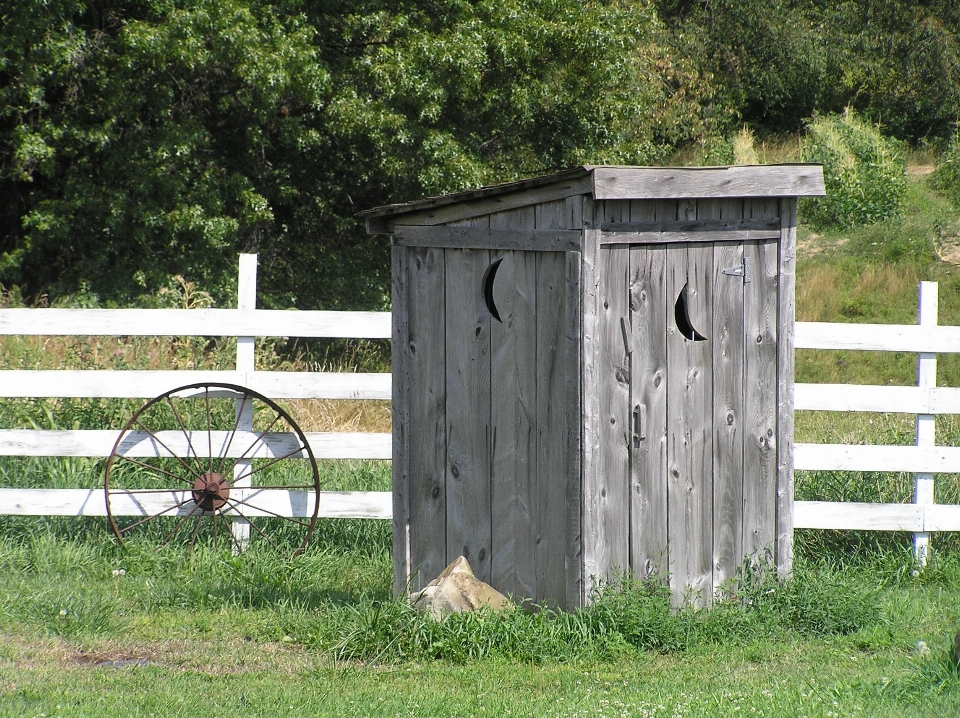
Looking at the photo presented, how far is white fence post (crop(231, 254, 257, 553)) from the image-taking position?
6.29 metres

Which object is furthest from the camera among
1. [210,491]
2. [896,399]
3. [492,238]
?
[210,491]

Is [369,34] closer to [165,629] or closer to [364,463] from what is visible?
[364,463]

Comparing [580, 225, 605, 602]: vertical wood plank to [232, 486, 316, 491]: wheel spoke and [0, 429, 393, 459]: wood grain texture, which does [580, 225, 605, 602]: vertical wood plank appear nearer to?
[0, 429, 393, 459]: wood grain texture

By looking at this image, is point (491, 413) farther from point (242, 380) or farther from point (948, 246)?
point (948, 246)

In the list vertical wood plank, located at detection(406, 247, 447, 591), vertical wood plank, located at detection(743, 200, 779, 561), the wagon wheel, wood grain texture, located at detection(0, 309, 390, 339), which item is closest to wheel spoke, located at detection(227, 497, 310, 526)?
the wagon wheel

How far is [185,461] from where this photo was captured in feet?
21.4

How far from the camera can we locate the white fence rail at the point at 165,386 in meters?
6.27

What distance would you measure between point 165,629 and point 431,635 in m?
1.42

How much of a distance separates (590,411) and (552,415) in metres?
0.21

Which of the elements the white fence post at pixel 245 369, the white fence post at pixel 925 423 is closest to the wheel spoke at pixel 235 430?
the white fence post at pixel 245 369

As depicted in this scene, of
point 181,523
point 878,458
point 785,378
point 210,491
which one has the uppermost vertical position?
point 785,378

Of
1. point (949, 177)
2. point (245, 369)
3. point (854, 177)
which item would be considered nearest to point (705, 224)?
point (245, 369)

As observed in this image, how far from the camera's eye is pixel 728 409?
486 centimetres

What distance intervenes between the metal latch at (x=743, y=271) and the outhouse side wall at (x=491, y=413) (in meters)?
0.84
